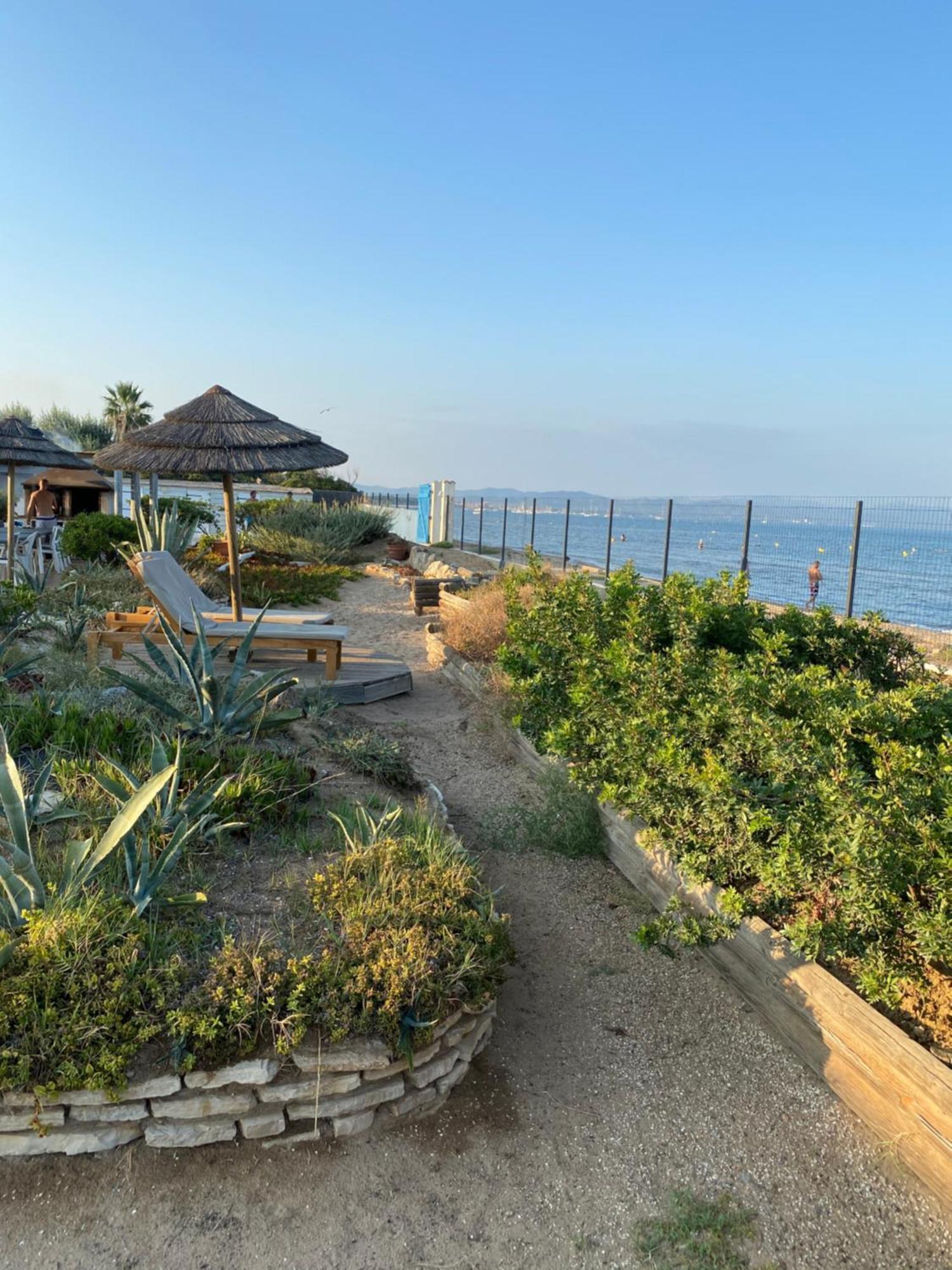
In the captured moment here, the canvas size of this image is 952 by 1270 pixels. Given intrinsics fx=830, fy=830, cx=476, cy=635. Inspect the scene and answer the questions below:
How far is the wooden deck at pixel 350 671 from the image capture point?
21.5 ft

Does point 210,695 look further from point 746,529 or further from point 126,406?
point 126,406

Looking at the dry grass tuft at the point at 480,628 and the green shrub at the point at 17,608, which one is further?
the dry grass tuft at the point at 480,628

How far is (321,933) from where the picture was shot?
108 inches

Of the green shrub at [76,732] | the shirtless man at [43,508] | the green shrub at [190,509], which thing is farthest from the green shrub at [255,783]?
the green shrub at [190,509]

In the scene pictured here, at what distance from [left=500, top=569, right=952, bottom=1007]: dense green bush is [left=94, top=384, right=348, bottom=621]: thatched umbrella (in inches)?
121

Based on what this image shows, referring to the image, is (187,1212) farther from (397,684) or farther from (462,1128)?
(397,684)

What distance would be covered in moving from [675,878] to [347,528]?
1429 cm

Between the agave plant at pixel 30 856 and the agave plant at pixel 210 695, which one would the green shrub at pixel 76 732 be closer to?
the agave plant at pixel 210 695

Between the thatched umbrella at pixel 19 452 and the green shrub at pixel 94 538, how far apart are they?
1.17 meters

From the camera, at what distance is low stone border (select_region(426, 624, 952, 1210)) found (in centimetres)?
220

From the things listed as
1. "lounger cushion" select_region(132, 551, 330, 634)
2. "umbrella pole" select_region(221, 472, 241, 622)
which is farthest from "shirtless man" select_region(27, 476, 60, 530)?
"umbrella pole" select_region(221, 472, 241, 622)

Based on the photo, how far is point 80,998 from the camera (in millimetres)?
2344

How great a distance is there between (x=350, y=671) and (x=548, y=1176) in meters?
4.95

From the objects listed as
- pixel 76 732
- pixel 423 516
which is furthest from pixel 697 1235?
pixel 423 516
